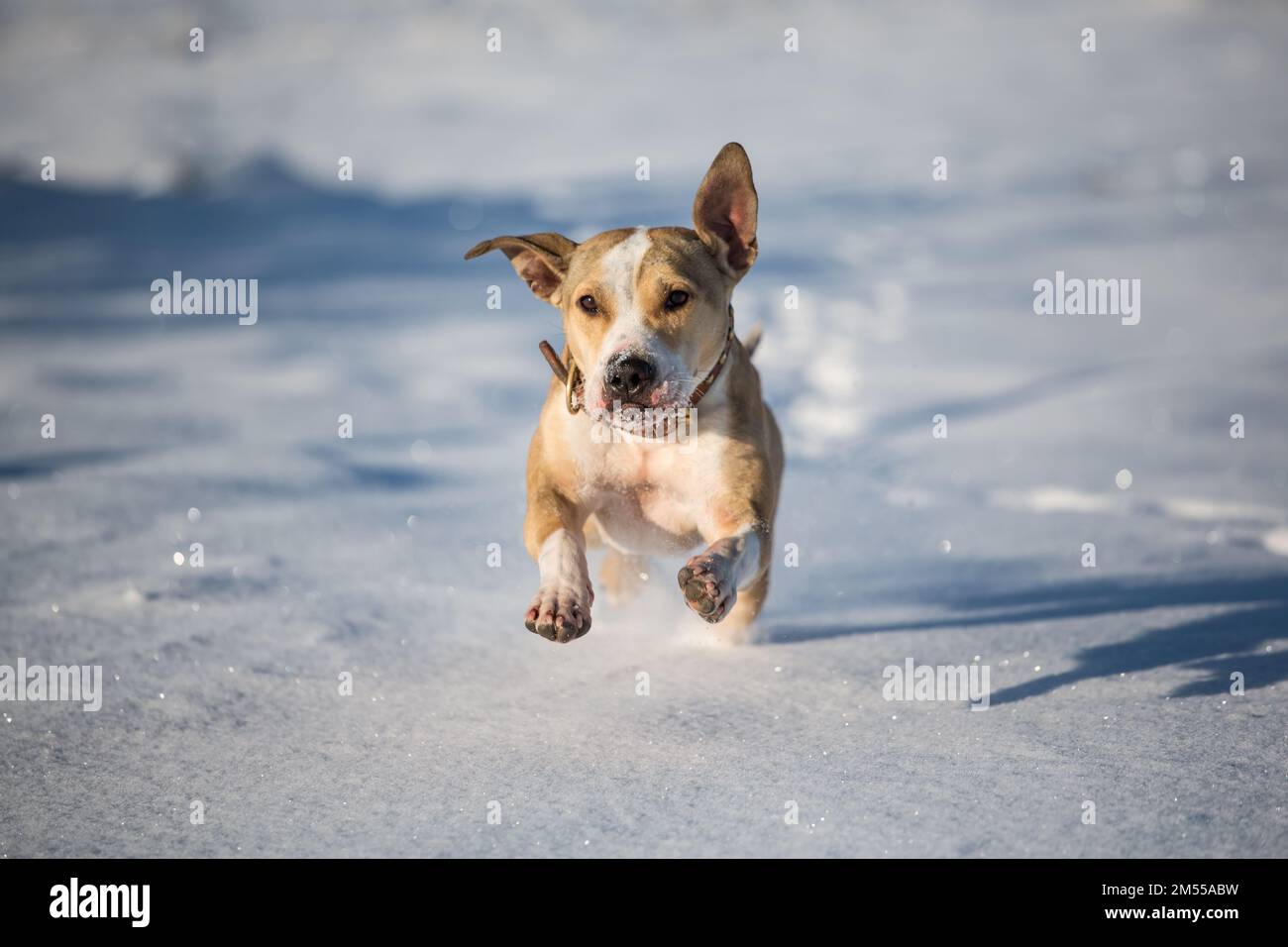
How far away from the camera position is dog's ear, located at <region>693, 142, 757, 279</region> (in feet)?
13.0

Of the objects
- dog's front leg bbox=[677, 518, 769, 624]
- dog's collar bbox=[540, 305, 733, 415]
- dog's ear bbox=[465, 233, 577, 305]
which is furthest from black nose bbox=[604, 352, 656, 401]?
dog's ear bbox=[465, 233, 577, 305]

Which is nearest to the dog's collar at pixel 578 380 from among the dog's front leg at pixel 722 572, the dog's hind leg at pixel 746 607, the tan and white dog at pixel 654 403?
the tan and white dog at pixel 654 403

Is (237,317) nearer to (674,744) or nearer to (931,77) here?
(674,744)

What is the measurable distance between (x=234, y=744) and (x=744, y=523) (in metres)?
1.62

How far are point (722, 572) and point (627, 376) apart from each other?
586 mm

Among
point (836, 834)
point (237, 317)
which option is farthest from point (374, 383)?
point (836, 834)

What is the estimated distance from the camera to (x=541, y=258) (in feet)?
13.3

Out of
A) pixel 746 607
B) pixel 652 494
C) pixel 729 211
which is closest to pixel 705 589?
pixel 652 494

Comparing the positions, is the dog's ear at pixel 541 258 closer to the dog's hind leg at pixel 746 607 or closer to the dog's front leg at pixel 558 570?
the dog's front leg at pixel 558 570

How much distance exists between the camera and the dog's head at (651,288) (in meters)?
3.55

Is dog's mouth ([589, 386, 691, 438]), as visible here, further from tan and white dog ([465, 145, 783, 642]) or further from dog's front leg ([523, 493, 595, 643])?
dog's front leg ([523, 493, 595, 643])

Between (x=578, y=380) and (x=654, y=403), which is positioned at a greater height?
(x=578, y=380)

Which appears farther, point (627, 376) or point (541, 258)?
point (541, 258)

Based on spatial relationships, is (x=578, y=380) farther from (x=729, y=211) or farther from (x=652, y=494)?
(x=729, y=211)
